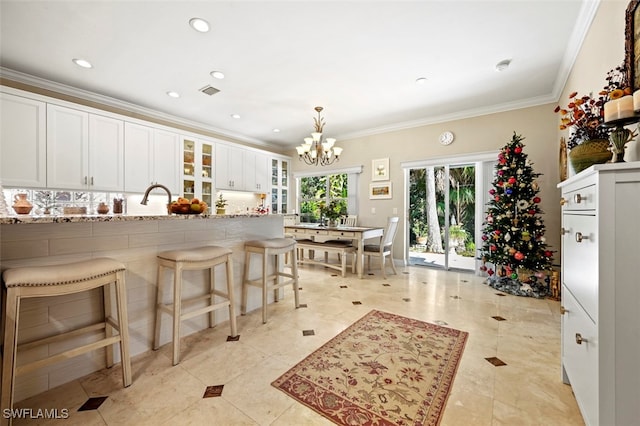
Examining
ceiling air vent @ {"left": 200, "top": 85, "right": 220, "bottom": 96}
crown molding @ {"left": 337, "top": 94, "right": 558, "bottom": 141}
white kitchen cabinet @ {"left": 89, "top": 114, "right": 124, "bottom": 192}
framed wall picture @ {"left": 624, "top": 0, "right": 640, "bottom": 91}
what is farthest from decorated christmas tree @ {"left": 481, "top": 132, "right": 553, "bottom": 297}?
white kitchen cabinet @ {"left": 89, "top": 114, "right": 124, "bottom": 192}

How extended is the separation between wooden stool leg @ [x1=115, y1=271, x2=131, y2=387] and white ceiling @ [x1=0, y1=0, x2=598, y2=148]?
7.17 ft

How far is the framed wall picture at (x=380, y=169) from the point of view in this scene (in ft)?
17.4

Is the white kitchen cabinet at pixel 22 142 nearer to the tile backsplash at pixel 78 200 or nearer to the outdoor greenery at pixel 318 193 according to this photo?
the tile backsplash at pixel 78 200

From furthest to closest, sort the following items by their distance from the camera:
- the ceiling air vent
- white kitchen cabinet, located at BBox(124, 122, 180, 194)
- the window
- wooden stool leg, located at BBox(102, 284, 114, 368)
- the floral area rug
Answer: the window
white kitchen cabinet, located at BBox(124, 122, 180, 194)
the ceiling air vent
wooden stool leg, located at BBox(102, 284, 114, 368)
the floral area rug

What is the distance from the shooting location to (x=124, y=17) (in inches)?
89.4

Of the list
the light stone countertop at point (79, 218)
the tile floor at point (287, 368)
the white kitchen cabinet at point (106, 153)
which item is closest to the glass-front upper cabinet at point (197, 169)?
the white kitchen cabinet at point (106, 153)

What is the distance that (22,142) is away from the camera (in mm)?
3104

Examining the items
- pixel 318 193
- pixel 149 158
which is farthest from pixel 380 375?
pixel 318 193

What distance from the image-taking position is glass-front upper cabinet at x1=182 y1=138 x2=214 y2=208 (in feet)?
15.7

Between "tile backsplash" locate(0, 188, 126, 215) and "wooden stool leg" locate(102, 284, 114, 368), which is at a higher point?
"tile backsplash" locate(0, 188, 126, 215)

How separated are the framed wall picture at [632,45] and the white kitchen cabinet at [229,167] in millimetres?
5335

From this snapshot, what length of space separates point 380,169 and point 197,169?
356 centimetres

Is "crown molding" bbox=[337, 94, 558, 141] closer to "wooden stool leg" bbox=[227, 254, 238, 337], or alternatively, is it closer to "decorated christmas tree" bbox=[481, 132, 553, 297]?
"decorated christmas tree" bbox=[481, 132, 553, 297]

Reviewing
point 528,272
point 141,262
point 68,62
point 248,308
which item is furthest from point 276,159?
point 528,272
